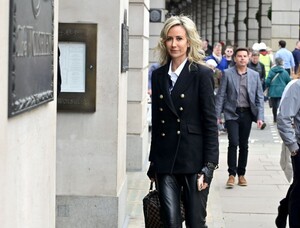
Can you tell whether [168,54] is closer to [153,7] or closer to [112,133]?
[112,133]

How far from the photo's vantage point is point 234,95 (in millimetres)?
11391

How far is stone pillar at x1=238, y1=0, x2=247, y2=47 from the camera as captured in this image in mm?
59938

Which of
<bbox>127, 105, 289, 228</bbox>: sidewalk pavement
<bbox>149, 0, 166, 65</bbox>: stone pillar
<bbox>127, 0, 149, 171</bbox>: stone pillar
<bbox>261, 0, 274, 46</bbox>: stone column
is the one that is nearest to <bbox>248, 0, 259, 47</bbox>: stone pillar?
<bbox>261, 0, 274, 46</bbox>: stone column

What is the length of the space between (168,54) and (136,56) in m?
6.51

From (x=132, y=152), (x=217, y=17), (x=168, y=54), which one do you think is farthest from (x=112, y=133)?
(x=217, y=17)

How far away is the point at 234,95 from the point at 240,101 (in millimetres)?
114

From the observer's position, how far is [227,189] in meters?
11.7

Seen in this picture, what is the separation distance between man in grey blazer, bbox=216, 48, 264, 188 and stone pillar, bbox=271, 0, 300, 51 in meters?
26.4

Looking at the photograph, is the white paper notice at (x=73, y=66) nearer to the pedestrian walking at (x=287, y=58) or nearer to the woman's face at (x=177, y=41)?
the woman's face at (x=177, y=41)

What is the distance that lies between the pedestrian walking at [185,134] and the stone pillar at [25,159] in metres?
1.52

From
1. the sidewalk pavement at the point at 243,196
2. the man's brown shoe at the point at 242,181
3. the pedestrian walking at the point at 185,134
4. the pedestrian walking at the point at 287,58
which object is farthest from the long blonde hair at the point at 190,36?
the pedestrian walking at the point at 287,58

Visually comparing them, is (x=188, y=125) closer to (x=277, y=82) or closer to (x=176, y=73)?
(x=176, y=73)

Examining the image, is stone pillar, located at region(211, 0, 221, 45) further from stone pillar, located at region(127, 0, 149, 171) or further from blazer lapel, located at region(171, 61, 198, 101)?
blazer lapel, located at region(171, 61, 198, 101)

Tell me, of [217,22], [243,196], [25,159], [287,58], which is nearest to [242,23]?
[217,22]
